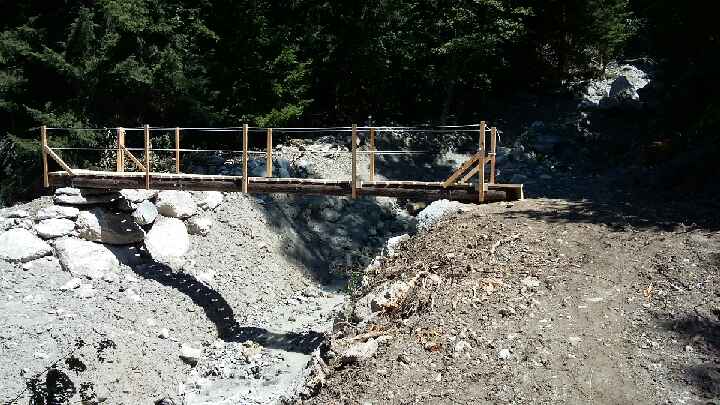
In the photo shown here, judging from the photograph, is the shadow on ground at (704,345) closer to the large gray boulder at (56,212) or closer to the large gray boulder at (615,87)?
the large gray boulder at (56,212)

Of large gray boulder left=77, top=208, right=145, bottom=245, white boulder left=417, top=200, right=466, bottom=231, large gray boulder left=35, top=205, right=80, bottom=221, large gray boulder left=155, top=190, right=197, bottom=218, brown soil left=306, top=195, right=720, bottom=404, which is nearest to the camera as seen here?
brown soil left=306, top=195, right=720, bottom=404

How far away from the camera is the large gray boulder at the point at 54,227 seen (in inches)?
512

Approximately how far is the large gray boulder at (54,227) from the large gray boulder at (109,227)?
24cm

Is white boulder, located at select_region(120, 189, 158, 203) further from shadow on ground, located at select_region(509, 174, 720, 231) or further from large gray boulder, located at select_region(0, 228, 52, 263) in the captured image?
shadow on ground, located at select_region(509, 174, 720, 231)

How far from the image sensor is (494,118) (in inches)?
1032

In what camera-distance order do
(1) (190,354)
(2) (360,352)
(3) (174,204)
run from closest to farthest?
1. (2) (360,352)
2. (1) (190,354)
3. (3) (174,204)

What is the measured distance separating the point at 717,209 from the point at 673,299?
3.81m

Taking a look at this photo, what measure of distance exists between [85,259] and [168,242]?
1.85m

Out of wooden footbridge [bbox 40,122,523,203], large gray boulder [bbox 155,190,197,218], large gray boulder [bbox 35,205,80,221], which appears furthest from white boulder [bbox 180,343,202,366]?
large gray boulder [bbox 35,205,80,221]

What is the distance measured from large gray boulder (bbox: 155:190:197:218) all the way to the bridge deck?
1.19 meters

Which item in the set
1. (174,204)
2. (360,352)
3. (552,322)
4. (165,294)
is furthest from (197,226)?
(552,322)

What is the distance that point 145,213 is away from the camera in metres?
14.2

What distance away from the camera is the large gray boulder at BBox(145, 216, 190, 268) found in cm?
1398

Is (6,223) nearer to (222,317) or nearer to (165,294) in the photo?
(165,294)
